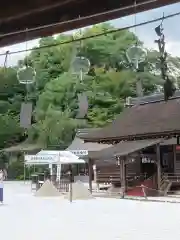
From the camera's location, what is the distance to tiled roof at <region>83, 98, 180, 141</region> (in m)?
18.9

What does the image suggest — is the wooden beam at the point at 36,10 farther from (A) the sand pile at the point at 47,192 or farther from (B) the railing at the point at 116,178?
(B) the railing at the point at 116,178

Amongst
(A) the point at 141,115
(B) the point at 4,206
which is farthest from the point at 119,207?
(A) the point at 141,115

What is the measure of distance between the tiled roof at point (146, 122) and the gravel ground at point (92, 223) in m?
4.84

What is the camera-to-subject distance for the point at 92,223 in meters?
10.4

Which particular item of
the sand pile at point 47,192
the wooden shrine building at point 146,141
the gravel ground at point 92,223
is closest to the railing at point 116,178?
the wooden shrine building at point 146,141

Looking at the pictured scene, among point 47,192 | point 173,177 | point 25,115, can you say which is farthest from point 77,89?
point 25,115

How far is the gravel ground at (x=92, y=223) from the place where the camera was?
8516 mm

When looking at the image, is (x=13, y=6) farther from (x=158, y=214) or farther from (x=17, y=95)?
(x=17, y=95)

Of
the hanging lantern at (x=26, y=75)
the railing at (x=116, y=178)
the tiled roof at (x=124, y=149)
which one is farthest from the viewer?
the railing at (x=116, y=178)

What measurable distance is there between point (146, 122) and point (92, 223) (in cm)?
1044

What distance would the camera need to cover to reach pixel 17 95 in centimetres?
4234

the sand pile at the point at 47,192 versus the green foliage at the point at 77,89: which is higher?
the green foliage at the point at 77,89

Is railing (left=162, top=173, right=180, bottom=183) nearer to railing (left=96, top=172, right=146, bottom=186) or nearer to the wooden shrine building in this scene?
the wooden shrine building

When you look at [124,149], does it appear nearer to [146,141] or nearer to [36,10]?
[146,141]
